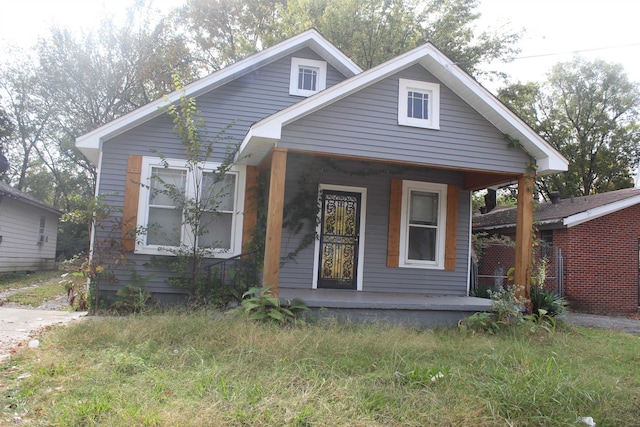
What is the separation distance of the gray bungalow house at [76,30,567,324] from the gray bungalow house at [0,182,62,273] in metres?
8.43

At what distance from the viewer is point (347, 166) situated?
29.9 feet

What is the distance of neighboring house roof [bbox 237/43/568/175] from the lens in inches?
275

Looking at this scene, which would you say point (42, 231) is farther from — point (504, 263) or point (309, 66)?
point (504, 263)

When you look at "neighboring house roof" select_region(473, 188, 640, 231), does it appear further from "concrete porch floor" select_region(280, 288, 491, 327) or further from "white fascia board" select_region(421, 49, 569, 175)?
"concrete porch floor" select_region(280, 288, 491, 327)

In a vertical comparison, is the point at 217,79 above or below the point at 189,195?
above

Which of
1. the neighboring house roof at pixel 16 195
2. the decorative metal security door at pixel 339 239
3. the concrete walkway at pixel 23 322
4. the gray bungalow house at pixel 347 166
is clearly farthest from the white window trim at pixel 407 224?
the neighboring house roof at pixel 16 195

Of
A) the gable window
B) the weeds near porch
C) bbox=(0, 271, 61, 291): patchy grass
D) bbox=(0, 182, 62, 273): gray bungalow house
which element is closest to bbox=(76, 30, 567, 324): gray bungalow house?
the weeds near porch

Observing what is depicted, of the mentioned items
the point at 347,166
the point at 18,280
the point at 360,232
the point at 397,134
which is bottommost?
the point at 18,280

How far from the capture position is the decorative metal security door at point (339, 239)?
9055mm

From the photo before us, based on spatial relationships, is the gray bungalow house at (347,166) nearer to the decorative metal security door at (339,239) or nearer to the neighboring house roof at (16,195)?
the decorative metal security door at (339,239)

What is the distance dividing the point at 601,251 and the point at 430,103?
28.0 ft

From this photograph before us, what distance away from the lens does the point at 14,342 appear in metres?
5.62

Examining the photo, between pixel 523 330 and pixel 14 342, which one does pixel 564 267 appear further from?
pixel 14 342

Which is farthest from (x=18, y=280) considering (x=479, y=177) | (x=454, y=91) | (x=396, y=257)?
(x=454, y=91)
